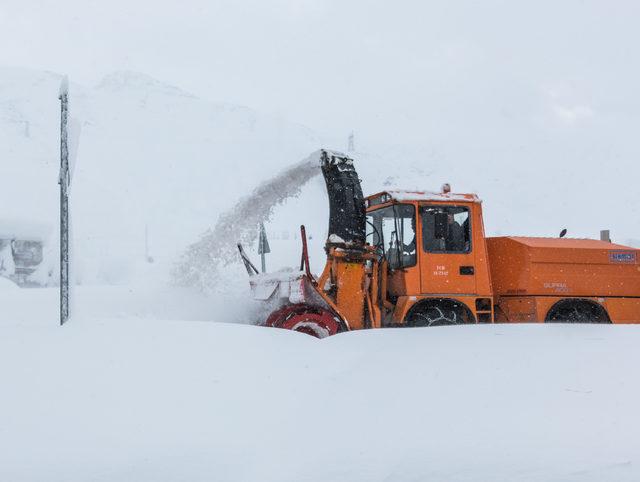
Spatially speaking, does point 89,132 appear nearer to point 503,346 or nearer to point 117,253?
point 117,253

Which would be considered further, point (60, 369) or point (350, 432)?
point (60, 369)

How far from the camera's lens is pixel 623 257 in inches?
375

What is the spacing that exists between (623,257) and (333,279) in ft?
15.4

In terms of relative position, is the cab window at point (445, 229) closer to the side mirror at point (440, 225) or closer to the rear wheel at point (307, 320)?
the side mirror at point (440, 225)

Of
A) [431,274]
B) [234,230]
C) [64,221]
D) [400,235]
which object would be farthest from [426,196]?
[64,221]

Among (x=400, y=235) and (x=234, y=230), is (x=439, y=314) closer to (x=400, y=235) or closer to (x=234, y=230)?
(x=400, y=235)

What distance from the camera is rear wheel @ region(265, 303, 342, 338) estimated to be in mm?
7746

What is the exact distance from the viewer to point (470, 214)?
887cm

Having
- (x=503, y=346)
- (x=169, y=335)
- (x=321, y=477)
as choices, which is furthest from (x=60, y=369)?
(x=503, y=346)

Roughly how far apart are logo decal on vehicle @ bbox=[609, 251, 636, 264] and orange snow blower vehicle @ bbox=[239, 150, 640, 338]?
0.6 inches

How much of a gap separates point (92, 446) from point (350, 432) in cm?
142

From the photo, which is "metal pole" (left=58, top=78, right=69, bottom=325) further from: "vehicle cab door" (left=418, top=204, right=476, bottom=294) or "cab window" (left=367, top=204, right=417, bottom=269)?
"vehicle cab door" (left=418, top=204, right=476, bottom=294)

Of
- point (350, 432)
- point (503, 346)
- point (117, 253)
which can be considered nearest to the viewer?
point (350, 432)

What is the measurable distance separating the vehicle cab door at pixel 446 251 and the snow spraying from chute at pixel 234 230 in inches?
74.4
